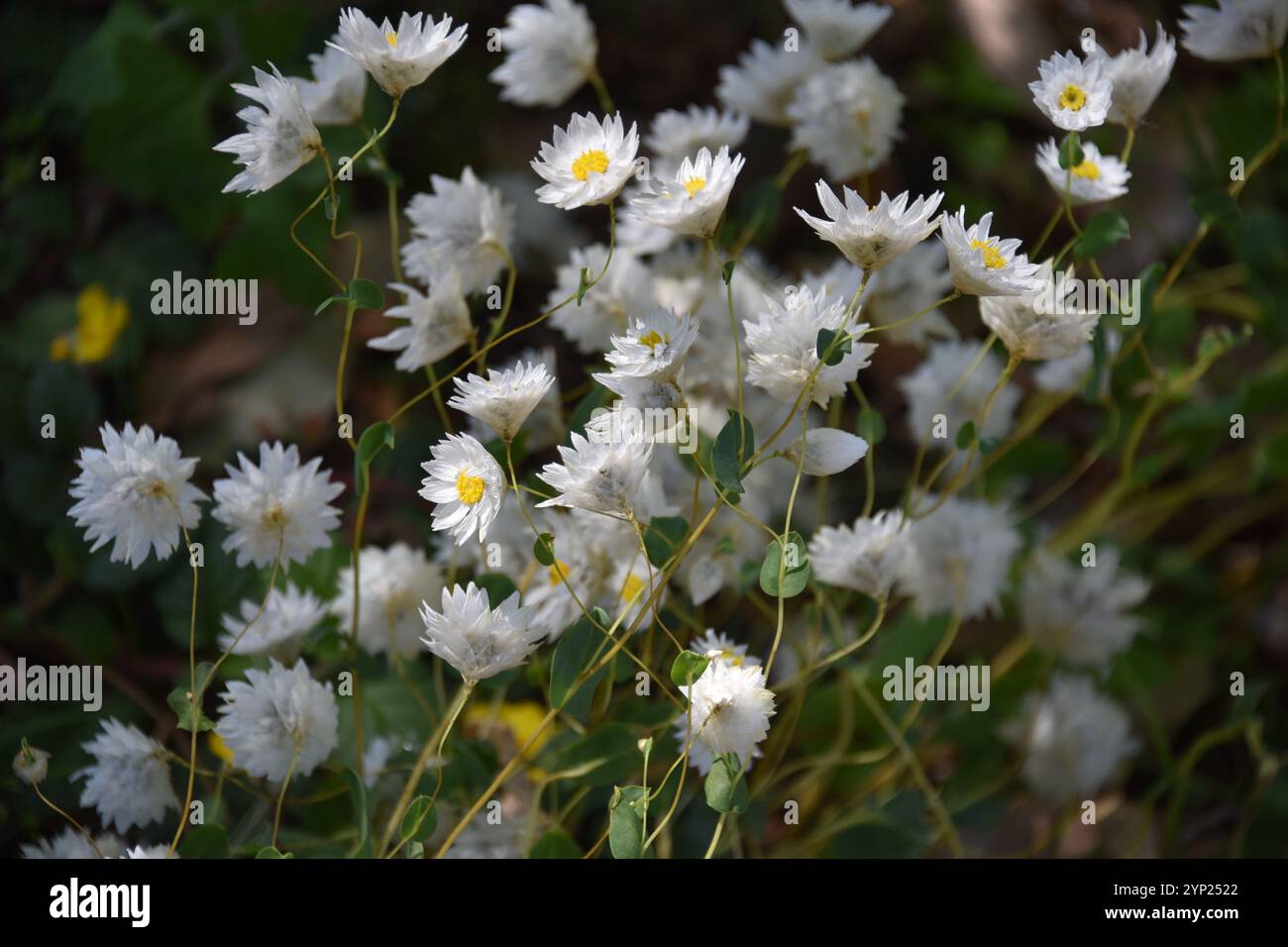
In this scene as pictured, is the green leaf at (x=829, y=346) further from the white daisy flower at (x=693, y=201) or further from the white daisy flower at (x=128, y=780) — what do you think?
the white daisy flower at (x=128, y=780)

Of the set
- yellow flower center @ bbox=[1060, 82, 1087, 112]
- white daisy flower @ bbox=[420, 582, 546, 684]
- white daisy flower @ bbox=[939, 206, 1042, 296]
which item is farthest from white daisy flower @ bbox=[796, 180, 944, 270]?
white daisy flower @ bbox=[420, 582, 546, 684]

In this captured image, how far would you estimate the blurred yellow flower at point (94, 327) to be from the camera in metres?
1.14

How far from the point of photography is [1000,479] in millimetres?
981

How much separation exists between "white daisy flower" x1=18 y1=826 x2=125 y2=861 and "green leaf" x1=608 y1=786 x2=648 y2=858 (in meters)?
0.30

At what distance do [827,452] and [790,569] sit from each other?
67 mm

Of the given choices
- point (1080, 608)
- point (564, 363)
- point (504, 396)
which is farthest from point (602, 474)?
point (564, 363)

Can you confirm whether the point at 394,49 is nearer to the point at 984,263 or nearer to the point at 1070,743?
the point at 984,263

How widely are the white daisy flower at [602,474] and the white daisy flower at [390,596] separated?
215 mm

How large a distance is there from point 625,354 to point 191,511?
23 centimetres

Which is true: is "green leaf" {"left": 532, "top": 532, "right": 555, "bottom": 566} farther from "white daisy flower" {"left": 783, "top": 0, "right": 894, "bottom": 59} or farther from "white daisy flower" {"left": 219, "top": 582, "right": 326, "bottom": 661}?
"white daisy flower" {"left": 783, "top": 0, "right": 894, "bottom": 59}

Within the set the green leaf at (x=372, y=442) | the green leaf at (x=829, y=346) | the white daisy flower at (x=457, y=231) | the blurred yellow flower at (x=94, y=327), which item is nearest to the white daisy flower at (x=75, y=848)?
the green leaf at (x=372, y=442)

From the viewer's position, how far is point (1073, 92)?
1.97ft
